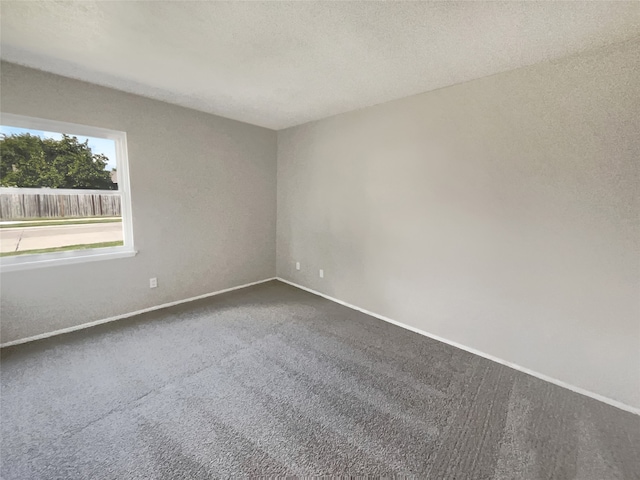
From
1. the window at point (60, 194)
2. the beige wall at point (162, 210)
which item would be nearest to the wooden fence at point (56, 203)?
the window at point (60, 194)

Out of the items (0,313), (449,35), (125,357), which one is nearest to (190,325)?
(125,357)

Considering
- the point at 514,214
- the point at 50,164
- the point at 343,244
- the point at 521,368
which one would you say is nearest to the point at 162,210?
the point at 50,164

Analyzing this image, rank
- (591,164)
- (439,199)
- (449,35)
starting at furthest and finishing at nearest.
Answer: (439,199), (591,164), (449,35)

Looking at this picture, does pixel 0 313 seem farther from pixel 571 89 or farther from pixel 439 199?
pixel 571 89

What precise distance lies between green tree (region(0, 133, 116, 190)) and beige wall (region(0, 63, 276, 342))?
0.25m

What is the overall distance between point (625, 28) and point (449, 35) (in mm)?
1033

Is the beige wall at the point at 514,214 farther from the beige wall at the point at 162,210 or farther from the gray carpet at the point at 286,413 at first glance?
the beige wall at the point at 162,210

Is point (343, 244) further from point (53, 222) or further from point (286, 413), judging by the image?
point (53, 222)

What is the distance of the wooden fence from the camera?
238 cm

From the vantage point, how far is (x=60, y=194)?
103 inches

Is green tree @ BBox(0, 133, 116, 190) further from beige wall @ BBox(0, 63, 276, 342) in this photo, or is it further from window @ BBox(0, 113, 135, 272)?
beige wall @ BBox(0, 63, 276, 342)

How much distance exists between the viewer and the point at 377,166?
3.10 meters

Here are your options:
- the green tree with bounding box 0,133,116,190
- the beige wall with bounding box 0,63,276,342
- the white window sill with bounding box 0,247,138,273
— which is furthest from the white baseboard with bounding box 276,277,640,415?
the green tree with bounding box 0,133,116,190

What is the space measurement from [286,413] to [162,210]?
2.70 meters
